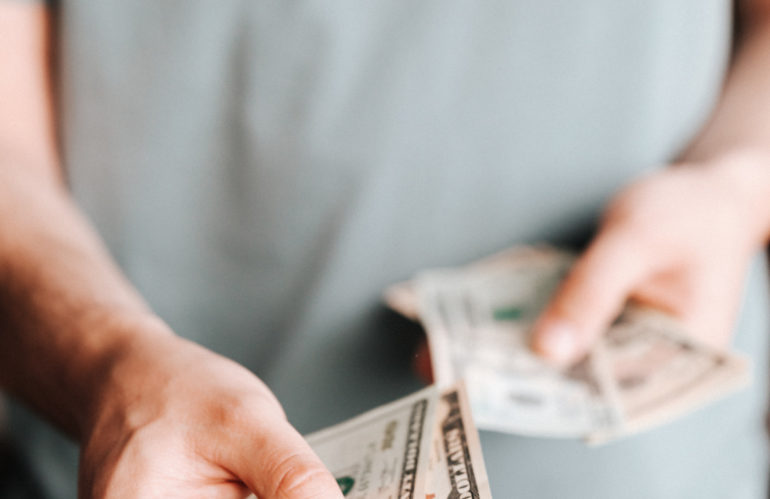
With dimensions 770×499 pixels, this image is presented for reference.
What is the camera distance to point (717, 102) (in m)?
0.83

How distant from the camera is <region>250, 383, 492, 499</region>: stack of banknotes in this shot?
31cm

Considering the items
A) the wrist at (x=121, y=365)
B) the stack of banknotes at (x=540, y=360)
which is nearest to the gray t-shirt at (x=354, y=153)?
the stack of banknotes at (x=540, y=360)

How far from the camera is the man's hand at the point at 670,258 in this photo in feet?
2.10

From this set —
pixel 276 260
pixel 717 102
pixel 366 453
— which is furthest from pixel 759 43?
pixel 366 453

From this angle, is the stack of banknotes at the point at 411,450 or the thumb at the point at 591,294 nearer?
the stack of banknotes at the point at 411,450

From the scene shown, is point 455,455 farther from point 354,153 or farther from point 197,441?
point 354,153

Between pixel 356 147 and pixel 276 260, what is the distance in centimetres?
15

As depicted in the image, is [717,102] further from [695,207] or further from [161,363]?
[161,363]

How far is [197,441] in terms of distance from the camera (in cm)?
32

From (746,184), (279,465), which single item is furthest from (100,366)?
(746,184)

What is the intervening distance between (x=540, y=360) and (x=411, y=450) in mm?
370

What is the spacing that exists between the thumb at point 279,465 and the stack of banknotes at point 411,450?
0.12ft

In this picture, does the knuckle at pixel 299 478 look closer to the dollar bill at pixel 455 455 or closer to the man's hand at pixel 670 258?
the dollar bill at pixel 455 455

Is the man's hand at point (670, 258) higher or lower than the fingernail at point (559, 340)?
higher
